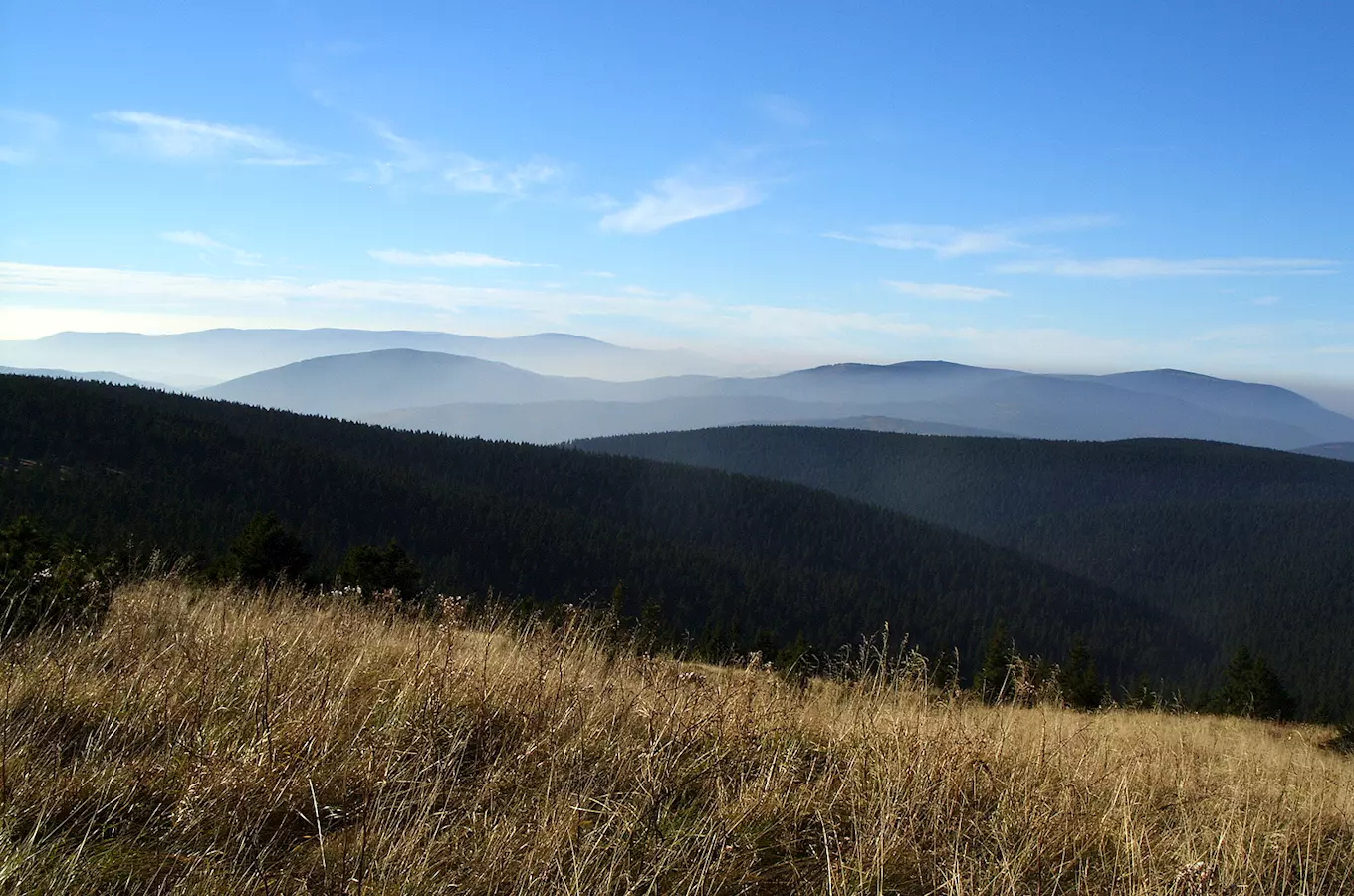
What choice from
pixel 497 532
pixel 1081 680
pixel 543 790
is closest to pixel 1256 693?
pixel 1081 680

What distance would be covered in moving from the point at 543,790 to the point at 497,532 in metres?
115

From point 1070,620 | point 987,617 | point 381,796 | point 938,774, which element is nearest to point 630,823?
point 381,796

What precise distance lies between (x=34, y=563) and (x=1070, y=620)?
516 ft

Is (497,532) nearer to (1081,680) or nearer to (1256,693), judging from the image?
(1081,680)

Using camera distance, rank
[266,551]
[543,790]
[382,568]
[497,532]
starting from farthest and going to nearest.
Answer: [497,532] → [382,568] → [266,551] → [543,790]

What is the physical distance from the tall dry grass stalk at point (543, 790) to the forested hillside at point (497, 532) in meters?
76.7

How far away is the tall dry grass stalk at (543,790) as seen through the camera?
2.63 meters

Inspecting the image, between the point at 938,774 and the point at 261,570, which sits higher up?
the point at 938,774

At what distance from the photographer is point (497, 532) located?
376 feet

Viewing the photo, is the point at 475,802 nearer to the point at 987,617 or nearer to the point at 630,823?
the point at 630,823

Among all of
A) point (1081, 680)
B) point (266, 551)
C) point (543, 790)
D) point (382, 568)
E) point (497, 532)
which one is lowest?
point (497, 532)

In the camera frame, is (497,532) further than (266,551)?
Yes

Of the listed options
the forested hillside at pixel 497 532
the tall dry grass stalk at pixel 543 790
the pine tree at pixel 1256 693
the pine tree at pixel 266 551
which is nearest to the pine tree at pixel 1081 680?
the pine tree at pixel 1256 693

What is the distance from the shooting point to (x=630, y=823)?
304 cm
